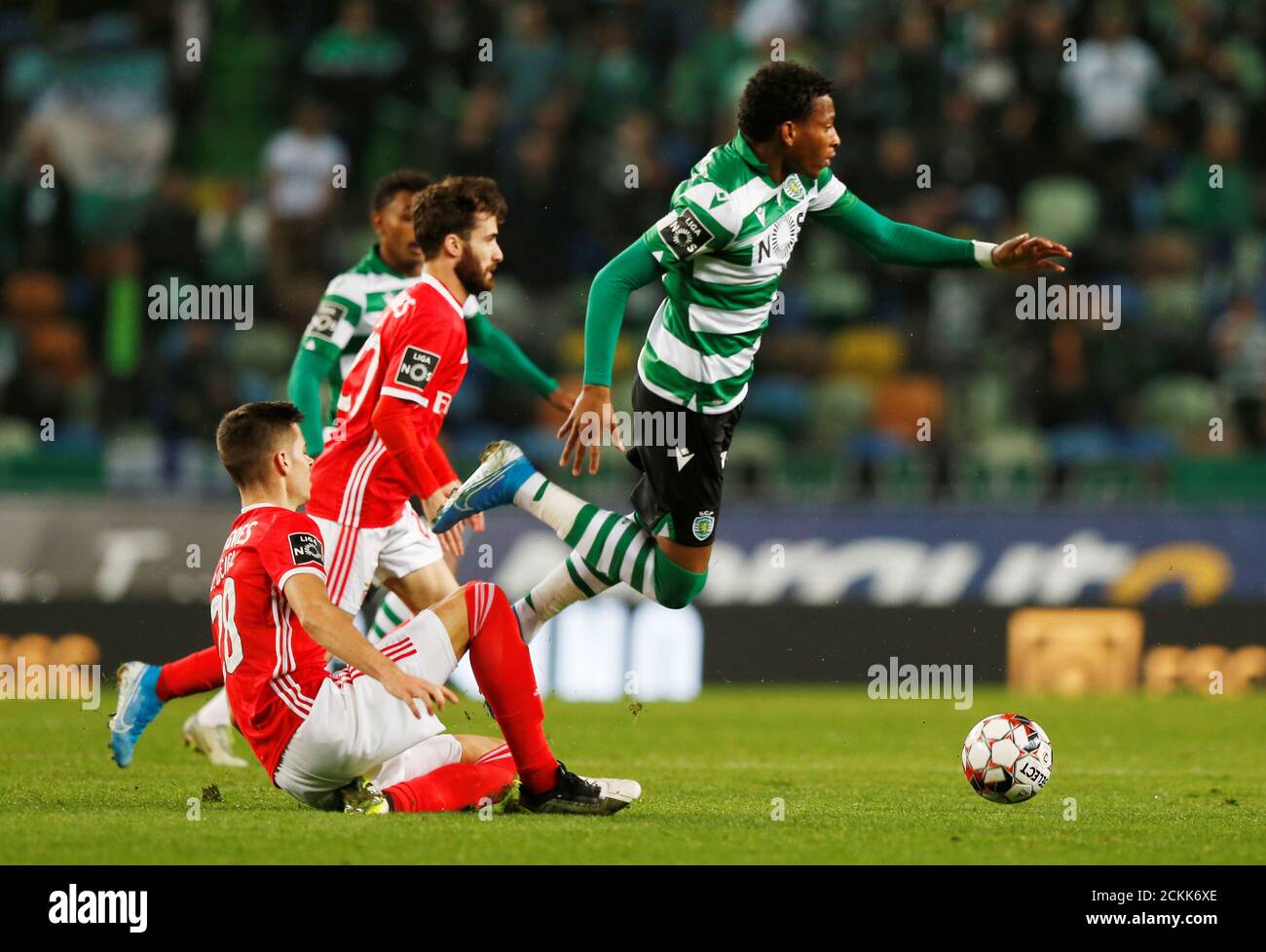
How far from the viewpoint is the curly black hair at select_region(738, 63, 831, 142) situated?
6953mm

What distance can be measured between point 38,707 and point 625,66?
838cm

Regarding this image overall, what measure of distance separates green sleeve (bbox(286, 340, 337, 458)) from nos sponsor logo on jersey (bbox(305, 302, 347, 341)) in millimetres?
61

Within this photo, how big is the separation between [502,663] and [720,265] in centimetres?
182

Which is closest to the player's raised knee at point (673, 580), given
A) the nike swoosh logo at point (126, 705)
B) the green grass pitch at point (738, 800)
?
the green grass pitch at point (738, 800)

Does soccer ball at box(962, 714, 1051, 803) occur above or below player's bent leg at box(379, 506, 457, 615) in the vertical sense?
below

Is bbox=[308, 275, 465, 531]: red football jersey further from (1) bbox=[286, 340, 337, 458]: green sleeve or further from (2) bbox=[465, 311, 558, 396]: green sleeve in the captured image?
(2) bbox=[465, 311, 558, 396]: green sleeve

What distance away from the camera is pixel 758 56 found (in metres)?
17.2

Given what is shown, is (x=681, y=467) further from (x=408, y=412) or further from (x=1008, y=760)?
(x=1008, y=760)

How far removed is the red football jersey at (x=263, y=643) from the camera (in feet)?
20.1

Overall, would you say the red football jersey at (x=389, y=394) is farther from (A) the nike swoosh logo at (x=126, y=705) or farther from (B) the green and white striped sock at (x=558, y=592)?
(A) the nike swoosh logo at (x=126, y=705)

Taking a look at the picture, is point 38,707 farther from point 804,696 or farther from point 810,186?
point 810,186

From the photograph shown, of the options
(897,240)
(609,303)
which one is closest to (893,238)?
(897,240)

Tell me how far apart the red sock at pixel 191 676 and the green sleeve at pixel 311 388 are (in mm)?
1351

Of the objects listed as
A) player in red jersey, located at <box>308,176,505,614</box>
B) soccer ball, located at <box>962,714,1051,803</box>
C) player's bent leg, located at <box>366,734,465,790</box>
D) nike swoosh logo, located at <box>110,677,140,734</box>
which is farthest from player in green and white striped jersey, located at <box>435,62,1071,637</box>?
nike swoosh logo, located at <box>110,677,140,734</box>
